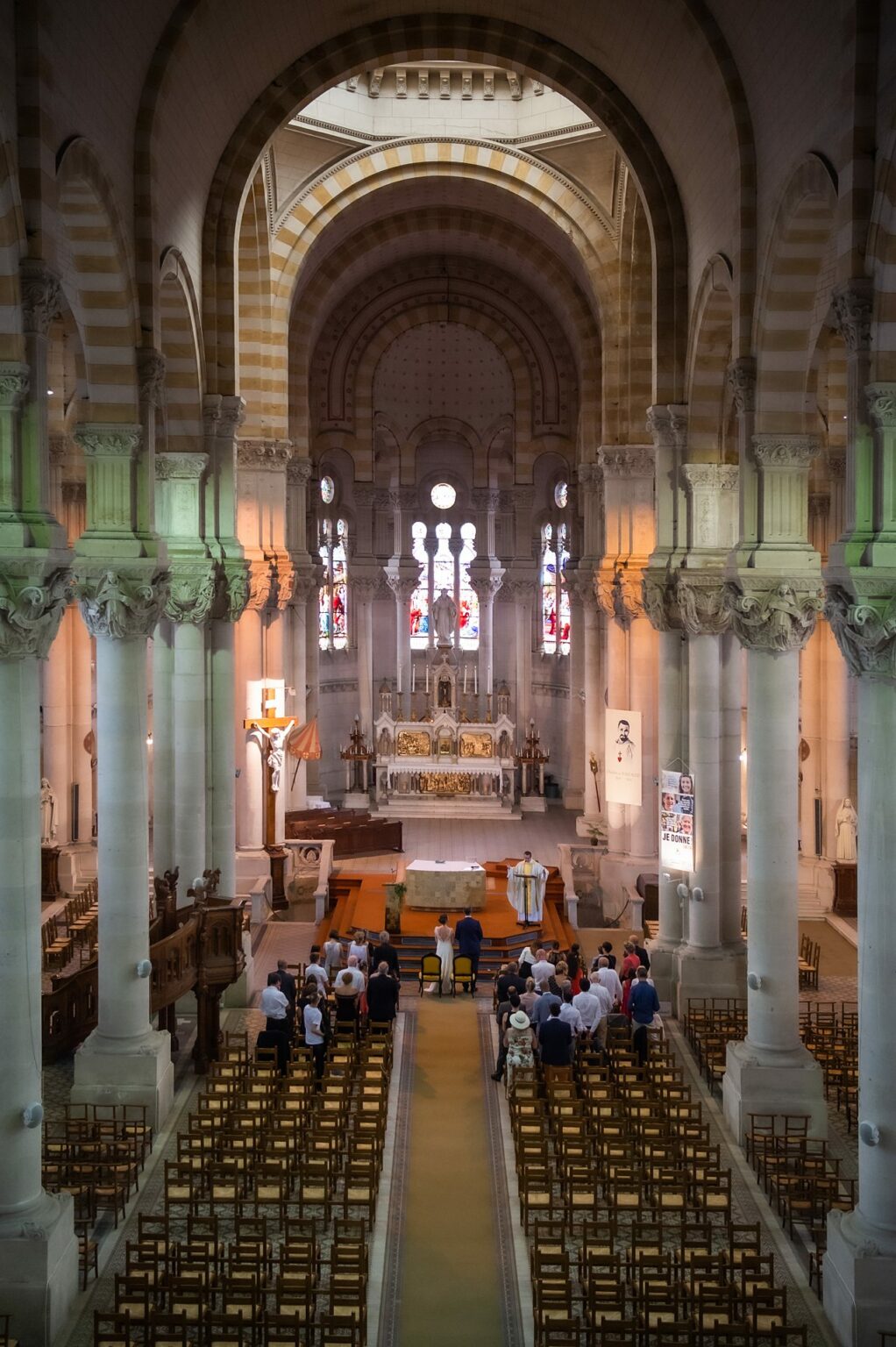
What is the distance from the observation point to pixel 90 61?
14.4 m

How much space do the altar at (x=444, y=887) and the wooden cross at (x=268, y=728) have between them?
173 inches

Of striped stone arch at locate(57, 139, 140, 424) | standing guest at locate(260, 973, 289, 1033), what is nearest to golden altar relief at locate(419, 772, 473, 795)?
standing guest at locate(260, 973, 289, 1033)

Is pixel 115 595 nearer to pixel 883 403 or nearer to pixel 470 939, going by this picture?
pixel 883 403

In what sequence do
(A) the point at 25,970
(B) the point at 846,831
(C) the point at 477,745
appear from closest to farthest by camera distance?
(A) the point at 25,970 < (B) the point at 846,831 < (C) the point at 477,745

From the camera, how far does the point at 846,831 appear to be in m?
28.2

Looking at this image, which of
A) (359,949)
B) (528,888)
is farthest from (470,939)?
(528,888)

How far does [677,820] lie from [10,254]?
1289 centimetres

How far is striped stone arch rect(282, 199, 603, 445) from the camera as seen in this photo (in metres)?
36.1

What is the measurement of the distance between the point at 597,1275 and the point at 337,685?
33.4 m

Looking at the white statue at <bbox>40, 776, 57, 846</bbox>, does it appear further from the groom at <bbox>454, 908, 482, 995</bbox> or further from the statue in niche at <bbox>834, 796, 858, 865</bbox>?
the statue in niche at <bbox>834, 796, 858, 865</bbox>

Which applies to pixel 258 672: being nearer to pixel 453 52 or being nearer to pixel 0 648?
pixel 453 52

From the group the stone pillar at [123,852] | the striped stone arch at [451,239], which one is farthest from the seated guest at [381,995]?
the striped stone arch at [451,239]

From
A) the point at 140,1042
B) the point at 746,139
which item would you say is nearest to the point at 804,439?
the point at 746,139

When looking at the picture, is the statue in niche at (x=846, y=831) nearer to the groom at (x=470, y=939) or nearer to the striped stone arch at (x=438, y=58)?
the groom at (x=470, y=939)
